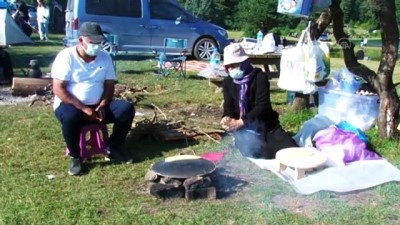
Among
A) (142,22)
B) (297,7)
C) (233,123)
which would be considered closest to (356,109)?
(297,7)

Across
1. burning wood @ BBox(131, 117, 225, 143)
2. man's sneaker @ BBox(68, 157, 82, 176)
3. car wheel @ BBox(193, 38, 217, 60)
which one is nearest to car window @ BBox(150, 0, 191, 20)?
car wheel @ BBox(193, 38, 217, 60)

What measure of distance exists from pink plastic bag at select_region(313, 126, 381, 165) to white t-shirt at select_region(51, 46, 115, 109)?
79.5 inches

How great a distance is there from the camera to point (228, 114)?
16.2 ft

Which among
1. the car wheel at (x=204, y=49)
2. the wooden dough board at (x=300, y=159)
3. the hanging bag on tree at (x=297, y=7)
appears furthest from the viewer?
the car wheel at (x=204, y=49)

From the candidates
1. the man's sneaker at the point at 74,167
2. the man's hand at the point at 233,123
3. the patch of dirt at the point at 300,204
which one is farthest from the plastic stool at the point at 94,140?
the patch of dirt at the point at 300,204

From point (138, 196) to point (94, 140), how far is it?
103cm

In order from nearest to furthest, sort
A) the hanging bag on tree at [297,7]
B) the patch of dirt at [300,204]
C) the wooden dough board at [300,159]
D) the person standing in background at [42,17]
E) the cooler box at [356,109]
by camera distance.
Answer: the patch of dirt at [300,204] < the wooden dough board at [300,159] < the hanging bag on tree at [297,7] < the cooler box at [356,109] < the person standing in background at [42,17]

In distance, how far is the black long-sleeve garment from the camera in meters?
4.67

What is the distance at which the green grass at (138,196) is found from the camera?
3.50 metres

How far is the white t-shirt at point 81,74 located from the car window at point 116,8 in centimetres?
889

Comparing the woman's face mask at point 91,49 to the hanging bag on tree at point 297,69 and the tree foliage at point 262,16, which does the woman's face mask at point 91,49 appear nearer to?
the hanging bag on tree at point 297,69

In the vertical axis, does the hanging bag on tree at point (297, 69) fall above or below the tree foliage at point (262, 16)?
above

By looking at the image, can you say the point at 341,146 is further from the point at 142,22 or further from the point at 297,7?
the point at 142,22

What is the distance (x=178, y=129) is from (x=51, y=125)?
1.54 metres
